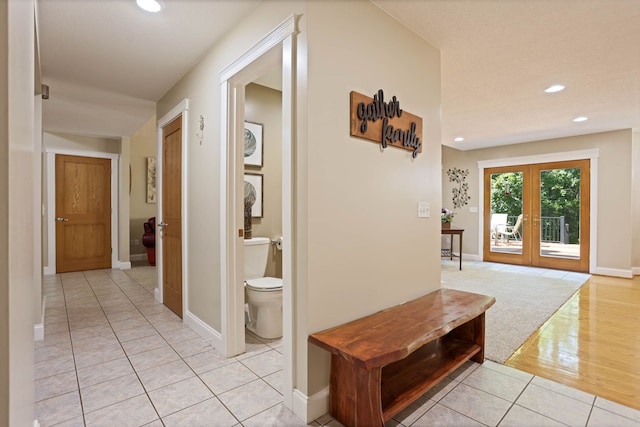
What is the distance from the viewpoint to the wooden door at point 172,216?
10.3ft

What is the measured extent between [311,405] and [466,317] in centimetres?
104

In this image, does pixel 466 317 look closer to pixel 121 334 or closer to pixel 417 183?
pixel 417 183

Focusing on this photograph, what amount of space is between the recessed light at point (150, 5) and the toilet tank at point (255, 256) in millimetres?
1917

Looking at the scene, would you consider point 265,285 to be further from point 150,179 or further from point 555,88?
point 150,179

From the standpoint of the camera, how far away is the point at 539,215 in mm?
5945

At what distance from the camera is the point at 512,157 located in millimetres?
6281

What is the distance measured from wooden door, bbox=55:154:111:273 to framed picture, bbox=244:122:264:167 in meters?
4.02

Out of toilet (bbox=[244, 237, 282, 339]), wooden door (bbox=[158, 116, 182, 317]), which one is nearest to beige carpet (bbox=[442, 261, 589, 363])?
toilet (bbox=[244, 237, 282, 339])

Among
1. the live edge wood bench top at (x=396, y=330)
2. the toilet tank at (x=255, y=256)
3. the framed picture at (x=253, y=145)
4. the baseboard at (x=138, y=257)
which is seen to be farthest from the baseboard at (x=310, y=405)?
the baseboard at (x=138, y=257)

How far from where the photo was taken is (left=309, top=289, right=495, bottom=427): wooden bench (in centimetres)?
145

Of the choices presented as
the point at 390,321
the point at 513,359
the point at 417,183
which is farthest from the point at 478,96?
the point at 390,321

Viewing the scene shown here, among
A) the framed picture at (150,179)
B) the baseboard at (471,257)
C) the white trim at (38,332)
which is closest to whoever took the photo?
the white trim at (38,332)

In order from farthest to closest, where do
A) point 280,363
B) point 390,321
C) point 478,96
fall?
1. point 478,96
2. point 280,363
3. point 390,321

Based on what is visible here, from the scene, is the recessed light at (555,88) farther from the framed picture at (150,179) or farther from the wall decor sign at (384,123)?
the framed picture at (150,179)
